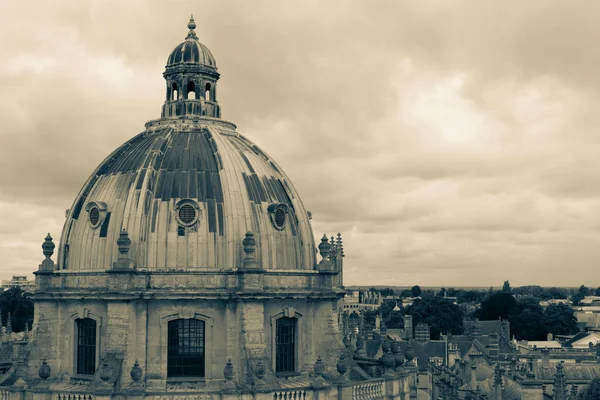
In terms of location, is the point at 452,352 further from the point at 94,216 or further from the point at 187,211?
the point at 94,216

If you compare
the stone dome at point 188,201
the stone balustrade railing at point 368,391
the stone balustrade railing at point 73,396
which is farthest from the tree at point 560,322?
the stone balustrade railing at point 73,396

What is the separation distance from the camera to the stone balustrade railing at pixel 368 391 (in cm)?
4909

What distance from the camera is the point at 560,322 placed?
18500cm

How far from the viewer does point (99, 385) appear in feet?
148

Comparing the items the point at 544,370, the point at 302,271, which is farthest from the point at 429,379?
the point at 302,271

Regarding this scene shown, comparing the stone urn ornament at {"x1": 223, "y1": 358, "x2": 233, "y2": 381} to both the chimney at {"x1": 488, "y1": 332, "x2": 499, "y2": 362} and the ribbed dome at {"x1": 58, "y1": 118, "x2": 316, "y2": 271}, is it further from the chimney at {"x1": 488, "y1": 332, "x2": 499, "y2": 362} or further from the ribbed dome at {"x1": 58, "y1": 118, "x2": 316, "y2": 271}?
the chimney at {"x1": 488, "y1": 332, "x2": 499, "y2": 362}

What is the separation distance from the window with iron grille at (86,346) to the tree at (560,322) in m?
147

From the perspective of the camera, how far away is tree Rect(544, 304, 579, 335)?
18188 centimetres

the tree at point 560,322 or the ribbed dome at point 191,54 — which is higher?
the ribbed dome at point 191,54

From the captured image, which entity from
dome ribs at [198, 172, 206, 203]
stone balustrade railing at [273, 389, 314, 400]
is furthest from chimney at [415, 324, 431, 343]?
dome ribs at [198, 172, 206, 203]

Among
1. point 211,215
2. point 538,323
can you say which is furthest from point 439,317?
point 211,215

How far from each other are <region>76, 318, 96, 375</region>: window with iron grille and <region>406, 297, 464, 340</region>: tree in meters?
136

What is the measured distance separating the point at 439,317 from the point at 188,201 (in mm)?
141518

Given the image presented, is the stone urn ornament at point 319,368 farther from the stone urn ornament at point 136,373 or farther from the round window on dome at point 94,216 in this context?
the round window on dome at point 94,216
